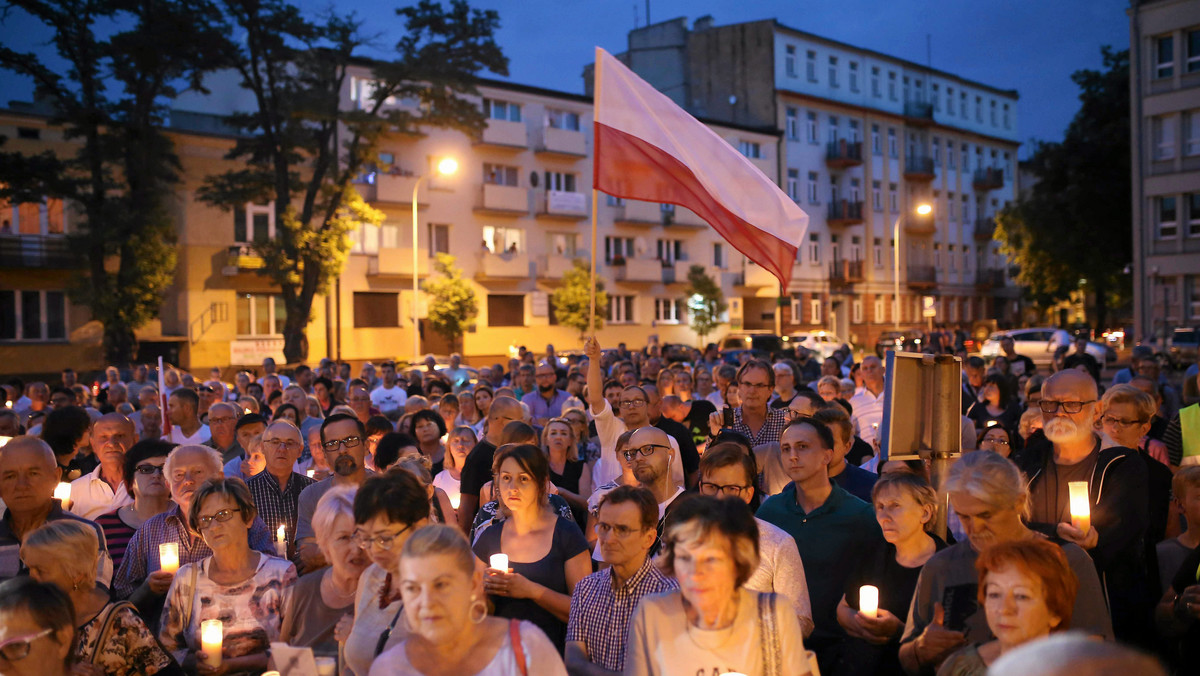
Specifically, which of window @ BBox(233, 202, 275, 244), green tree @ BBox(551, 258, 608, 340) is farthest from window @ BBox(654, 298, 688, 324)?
window @ BBox(233, 202, 275, 244)

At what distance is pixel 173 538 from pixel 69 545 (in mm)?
1167

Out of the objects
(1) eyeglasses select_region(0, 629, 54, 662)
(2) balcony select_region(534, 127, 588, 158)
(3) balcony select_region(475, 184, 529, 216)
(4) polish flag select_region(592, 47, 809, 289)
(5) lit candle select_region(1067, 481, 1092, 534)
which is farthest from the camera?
(2) balcony select_region(534, 127, 588, 158)

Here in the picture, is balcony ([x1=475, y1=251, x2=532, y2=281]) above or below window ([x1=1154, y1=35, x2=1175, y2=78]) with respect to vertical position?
below

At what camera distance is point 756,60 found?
52188mm

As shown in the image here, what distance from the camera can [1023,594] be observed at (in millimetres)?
3039

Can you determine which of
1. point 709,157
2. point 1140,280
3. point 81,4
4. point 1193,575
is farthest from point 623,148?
point 1140,280

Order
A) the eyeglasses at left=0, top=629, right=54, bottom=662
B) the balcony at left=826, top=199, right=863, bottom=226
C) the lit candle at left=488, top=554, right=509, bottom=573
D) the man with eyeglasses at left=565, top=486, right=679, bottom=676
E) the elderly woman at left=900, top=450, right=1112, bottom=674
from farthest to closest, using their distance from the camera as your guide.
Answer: the balcony at left=826, top=199, right=863, bottom=226, the lit candle at left=488, top=554, right=509, bottom=573, the man with eyeglasses at left=565, top=486, right=679, bottom=676, the elderly woman at left=900, top=450, right=1112, bottom=674, the eyeglasses at left=0, top=629, right=54, bottom=662

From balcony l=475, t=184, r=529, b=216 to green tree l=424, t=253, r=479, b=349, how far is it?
4.81 m

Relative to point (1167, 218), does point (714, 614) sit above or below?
below

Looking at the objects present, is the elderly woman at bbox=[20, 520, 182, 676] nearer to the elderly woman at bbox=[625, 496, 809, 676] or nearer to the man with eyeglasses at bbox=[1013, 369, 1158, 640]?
the elderly woman at bbox=[625, 496, 809, 676]

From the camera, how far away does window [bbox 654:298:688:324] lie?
47.9 m

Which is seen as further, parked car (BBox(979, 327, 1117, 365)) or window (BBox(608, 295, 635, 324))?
window (BBox(608, 295, 635, 324))

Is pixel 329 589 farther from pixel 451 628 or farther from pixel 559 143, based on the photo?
pixel 559 143

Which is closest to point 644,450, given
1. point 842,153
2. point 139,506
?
point 139,506
